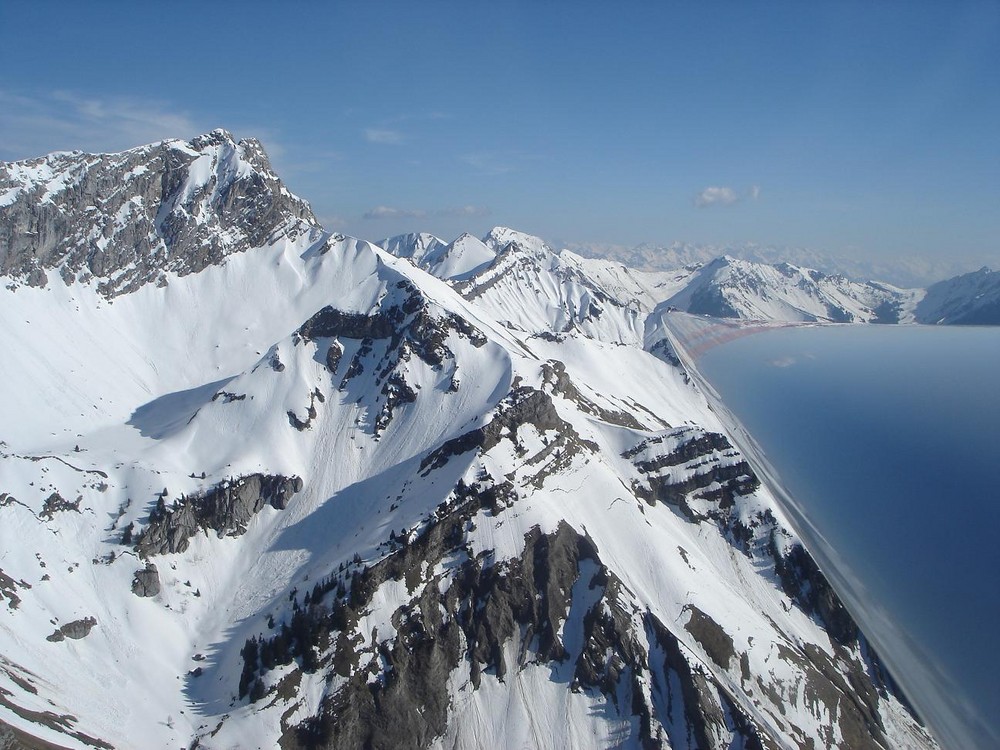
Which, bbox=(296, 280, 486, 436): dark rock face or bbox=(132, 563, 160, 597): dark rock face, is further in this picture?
bbox=(296, 280, 486, 436): dark rock face

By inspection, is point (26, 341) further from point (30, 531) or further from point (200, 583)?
point (200, 583)

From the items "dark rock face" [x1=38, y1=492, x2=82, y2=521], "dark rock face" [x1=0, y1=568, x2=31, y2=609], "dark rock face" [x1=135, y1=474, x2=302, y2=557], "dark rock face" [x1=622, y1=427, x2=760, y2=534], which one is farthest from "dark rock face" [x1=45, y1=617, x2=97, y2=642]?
"dark rock face" [x1=622, y1=427, x2=760, y2=534]

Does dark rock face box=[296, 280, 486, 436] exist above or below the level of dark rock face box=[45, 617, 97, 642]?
above

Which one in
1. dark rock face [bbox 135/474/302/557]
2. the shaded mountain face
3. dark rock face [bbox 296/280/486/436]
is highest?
dark rock face [bbox 296/280/486/436]

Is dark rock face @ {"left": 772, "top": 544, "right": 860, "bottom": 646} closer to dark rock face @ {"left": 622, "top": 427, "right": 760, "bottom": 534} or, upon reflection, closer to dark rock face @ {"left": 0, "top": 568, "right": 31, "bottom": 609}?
dark rock face @ {"left": 622, "top": 427, "right": 760, "bottom": 534}

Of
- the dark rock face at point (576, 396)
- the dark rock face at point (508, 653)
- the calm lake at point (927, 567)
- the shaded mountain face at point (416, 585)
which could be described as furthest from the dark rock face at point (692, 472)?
the dark rock face at point (508, 653)

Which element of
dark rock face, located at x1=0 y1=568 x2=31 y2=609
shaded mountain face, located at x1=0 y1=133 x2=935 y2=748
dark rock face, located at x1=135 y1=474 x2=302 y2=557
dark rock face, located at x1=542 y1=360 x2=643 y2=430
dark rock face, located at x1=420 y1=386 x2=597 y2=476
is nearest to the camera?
shaded mountain face, located at x1=0 y1=133 x2=935 y2=748

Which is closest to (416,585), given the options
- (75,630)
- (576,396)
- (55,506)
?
(75,630)

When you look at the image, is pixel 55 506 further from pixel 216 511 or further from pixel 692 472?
pixel 692 472
